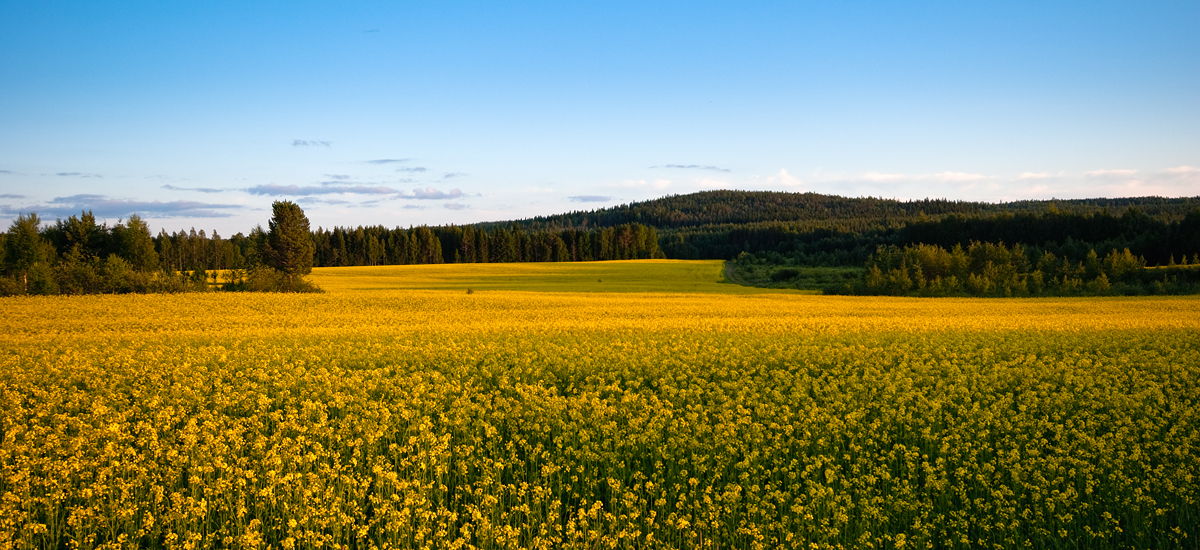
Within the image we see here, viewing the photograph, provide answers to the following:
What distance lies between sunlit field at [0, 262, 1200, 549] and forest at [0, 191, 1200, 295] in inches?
1278

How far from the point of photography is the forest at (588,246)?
4609 centimetres

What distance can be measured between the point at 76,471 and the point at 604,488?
6348mm

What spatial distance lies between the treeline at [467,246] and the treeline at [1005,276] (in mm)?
68973

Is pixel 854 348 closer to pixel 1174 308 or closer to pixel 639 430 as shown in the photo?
pixel 639 430

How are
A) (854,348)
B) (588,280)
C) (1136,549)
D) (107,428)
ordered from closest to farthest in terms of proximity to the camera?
(1136,549) → (107,428) → (854,348) → (588,280)

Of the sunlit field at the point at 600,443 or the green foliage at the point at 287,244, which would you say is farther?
the green foliage at the point at 287,244

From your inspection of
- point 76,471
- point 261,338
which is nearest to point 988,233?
point 261,338

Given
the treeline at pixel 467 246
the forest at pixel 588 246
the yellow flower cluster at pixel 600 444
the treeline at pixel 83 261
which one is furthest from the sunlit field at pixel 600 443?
the treeline at pixel 467 246

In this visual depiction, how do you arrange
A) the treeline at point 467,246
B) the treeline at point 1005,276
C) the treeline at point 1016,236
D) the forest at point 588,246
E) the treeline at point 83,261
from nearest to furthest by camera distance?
the treeline at point 83,261
the forest at point 588,246
the treeline at point 1005,276
the treeline at point 1016,236
the treeline at point 467,246

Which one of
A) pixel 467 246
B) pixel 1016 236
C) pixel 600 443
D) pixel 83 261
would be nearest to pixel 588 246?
pixel 467 246

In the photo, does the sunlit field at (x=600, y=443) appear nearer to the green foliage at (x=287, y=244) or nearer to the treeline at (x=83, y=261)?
the treeline at (x=83, y=261)

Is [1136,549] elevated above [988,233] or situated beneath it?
situated beneath

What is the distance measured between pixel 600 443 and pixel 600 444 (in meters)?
0.07

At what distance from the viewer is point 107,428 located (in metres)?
8.79
